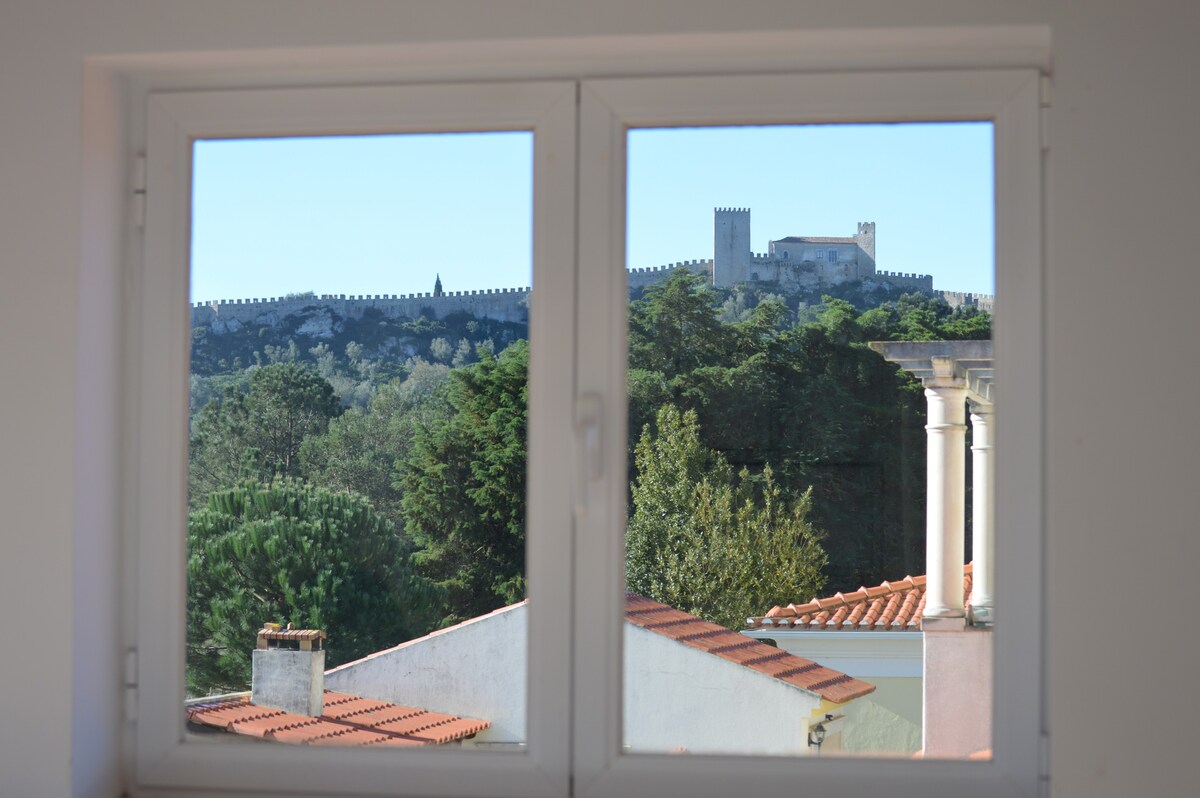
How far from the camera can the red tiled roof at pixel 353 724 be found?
7.13 feet

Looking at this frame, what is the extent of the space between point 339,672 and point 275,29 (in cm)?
112

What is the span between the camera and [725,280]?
7.19 ft

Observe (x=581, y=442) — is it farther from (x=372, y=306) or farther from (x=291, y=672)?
(x=291, y=672)

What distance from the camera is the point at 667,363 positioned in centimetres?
218

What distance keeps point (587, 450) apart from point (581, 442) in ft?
0.06

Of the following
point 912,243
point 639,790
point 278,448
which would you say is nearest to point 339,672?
point 278,448
